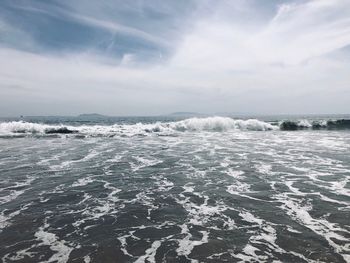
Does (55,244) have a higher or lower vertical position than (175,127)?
lower

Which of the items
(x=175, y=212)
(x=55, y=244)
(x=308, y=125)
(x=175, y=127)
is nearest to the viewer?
(x=55, y=244)

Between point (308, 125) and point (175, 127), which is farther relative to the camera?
point (308, 125)

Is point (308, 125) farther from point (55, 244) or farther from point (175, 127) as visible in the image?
point (55, 244)

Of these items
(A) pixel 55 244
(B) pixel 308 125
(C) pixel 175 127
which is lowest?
(A) pixel 55 244

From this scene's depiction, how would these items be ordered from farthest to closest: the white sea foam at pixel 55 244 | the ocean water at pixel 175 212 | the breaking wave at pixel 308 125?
1. the breaking wave at pixel 308 125
2. the ocean water at pixel 175 212
3. the white sea foam at pixel 55 244

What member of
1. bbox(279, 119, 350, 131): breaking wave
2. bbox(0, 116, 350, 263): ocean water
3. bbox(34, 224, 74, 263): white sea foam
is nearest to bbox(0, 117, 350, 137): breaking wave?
bbox(279, 119, 350, 131): breaking wave

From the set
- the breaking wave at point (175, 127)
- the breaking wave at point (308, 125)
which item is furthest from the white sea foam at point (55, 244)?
the breaking wave at point (308, 125)

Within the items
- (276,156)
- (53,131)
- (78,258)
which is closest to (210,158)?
(276,156)

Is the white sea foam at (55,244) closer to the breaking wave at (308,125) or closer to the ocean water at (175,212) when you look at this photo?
the ocean water at (175,212)

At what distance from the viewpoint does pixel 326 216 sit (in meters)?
9.01

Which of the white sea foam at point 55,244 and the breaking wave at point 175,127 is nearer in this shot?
the white sea foam at point 55,244

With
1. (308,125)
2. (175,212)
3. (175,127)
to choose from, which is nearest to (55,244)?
(175,212)

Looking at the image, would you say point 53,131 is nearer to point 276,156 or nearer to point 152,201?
point 276,156

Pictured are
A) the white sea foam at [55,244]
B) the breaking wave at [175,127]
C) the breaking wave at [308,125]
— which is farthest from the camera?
the breaking wave at [308,125]
